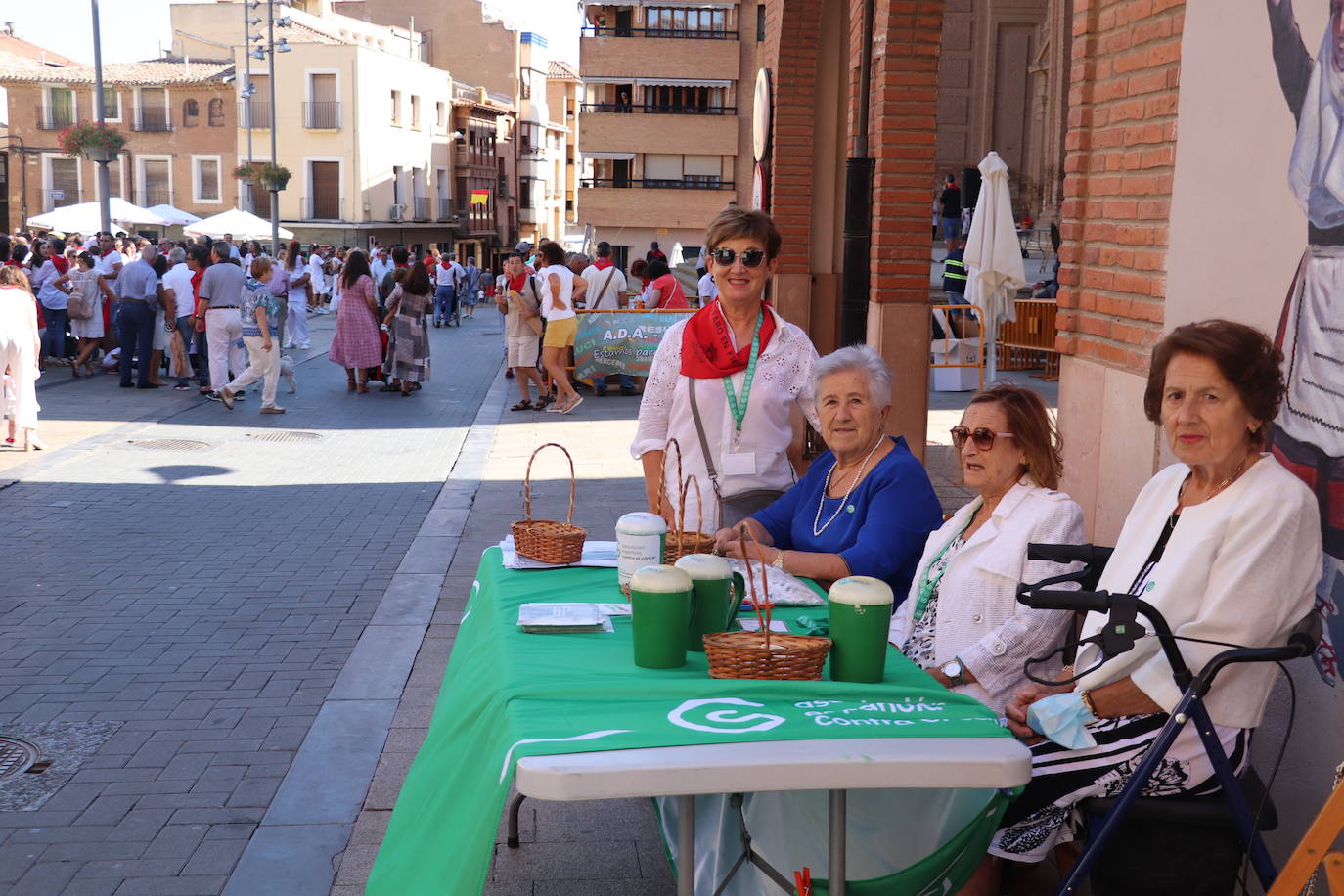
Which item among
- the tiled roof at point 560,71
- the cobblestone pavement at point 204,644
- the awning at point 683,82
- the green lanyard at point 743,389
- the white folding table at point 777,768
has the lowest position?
the cobblestone pavement at point 204,644

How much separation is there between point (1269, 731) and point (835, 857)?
1514mm

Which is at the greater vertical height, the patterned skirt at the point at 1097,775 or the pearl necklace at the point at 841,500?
the pearl necklace at the point at 841,500

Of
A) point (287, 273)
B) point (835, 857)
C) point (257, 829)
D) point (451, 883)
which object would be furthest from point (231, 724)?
point (287, 273)

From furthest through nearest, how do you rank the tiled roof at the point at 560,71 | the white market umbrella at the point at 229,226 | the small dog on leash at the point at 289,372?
the tiled roof at the point at 560,71 < the white market umbrella at the point at 229,226 < the small dog on leash at the point at 289,372

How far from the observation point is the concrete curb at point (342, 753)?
13.7ft

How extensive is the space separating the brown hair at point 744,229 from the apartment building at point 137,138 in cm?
6060

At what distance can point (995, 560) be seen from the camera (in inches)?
142

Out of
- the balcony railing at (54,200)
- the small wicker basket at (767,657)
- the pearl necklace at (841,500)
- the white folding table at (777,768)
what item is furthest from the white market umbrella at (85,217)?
the balcony railing at (54,200)

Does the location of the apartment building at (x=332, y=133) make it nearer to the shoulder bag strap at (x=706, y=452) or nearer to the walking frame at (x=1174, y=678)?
the shoulder bag strap at (x=706, y=452)

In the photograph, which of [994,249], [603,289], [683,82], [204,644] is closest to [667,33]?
[683,82]

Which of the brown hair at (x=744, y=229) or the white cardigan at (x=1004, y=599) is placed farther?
the brown hair at (x=744, y=229)

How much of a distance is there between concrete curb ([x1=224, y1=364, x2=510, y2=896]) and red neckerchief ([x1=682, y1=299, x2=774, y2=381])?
1.87 meters

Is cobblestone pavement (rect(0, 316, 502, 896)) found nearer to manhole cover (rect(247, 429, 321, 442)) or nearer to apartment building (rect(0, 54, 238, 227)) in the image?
manhole cover (rect(247, 429, 321, 442))

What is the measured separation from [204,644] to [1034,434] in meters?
4.50
